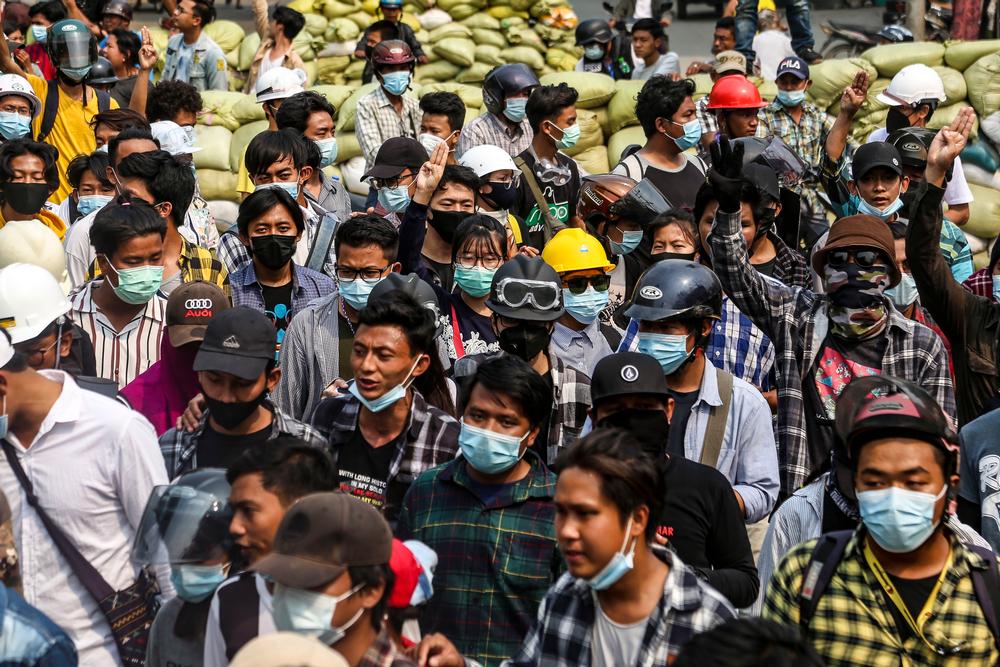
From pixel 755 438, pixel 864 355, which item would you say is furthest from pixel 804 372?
pixel 755 438

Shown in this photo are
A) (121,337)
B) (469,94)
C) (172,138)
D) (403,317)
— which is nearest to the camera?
(403,317)

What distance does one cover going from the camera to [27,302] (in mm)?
4180

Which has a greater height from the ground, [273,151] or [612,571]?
[273,151]

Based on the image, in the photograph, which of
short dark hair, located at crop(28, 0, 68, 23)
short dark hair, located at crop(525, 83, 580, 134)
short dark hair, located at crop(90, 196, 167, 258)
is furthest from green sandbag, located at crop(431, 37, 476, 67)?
short dark hair, located at crop(90, 196, 167, 258)

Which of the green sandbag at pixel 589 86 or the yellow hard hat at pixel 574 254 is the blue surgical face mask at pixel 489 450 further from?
the green sandbag at pixel 589 86

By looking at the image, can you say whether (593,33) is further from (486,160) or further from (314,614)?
(314,614)

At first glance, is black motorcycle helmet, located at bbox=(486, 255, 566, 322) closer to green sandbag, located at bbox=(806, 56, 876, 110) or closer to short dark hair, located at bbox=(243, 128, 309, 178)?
short dark hair, located at bbox=(243, 128, 309, 178)

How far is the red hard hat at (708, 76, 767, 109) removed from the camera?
721cm

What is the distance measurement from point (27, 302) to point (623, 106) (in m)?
7.09

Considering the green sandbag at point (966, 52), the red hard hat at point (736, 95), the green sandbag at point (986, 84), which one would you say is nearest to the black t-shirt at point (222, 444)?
the red hard hat at point (736, 95)

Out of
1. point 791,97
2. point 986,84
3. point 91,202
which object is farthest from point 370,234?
point 986,84

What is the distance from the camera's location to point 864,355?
4453 millimetres

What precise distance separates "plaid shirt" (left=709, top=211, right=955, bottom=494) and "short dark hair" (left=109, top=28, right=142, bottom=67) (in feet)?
21.0

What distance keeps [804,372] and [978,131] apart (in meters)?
6.86
